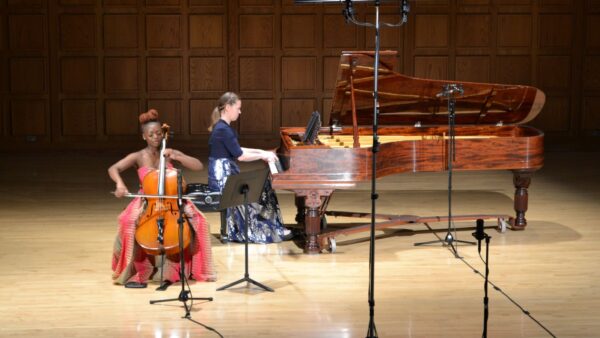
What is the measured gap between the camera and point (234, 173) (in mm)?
6930

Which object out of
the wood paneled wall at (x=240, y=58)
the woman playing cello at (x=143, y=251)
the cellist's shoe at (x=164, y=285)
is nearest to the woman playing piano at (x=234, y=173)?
the woman playing cello at (x=143, y=251)

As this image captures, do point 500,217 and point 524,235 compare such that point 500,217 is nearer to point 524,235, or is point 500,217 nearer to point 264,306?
point 524,235

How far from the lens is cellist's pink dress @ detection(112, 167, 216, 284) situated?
224 inches

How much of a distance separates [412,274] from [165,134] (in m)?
1.86

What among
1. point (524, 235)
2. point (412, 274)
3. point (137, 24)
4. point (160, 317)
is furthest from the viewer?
point (137, 24)

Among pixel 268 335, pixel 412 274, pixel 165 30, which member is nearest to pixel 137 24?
pixel 165 30

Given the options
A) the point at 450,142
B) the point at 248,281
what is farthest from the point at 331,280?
the point at 450,142

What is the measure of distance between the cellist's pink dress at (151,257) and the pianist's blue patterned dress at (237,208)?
105 cm

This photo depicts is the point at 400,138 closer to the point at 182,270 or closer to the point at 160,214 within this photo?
the point at 160,214

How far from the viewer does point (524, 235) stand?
7.21 m

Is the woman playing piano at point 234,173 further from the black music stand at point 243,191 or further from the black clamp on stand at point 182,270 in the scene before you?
the black clamp on stand at point 182,270

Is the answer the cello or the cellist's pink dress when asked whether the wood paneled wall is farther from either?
the cello

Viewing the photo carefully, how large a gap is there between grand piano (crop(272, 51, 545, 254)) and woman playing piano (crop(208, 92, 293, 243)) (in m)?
0.26

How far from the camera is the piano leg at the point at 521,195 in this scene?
723 centimetres
